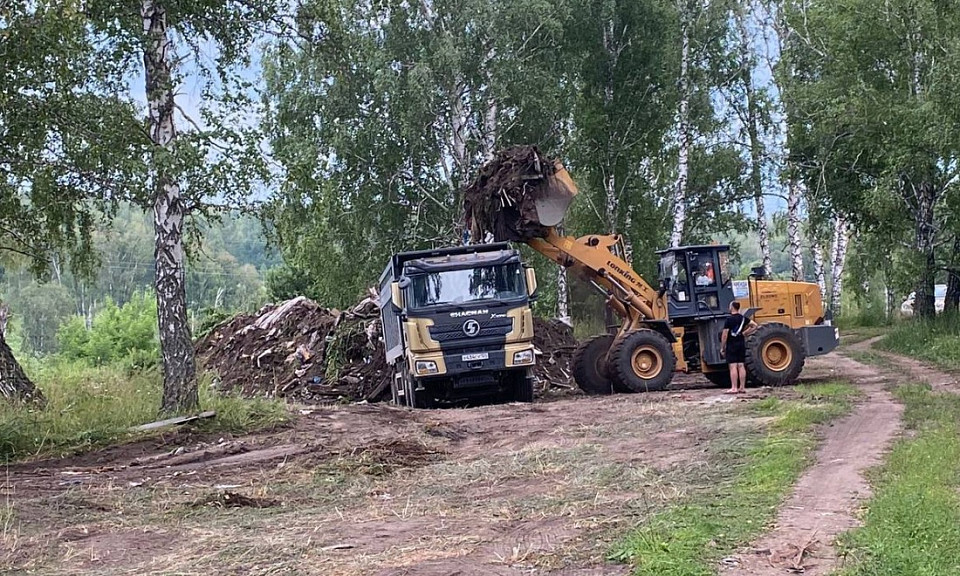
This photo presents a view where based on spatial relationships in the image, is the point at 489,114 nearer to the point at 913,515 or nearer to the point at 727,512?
the point at 727,512

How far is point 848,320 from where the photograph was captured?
4069 centimetres

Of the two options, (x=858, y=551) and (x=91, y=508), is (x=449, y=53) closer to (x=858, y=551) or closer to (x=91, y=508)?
(x=91, y=508)

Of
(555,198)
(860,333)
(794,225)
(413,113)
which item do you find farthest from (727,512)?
(794,225)

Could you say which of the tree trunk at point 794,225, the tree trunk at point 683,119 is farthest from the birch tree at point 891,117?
the tree trunk at point 794,225

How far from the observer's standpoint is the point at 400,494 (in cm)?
945

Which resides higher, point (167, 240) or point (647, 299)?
point (167, 240)

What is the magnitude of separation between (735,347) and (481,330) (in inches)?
179

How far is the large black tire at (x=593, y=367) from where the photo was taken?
2014cm

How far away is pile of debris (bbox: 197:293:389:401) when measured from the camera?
2234cm

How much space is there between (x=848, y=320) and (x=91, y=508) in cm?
3654

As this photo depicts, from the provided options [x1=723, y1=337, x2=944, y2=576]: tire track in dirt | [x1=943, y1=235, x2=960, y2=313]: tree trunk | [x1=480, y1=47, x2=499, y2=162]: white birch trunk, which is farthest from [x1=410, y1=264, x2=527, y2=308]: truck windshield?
[x1=943, y1=235, x2=960, y2=313]: tree trunk

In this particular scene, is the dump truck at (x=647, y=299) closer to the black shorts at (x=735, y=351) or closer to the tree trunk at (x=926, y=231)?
the black shorts at (x=735, y=351)

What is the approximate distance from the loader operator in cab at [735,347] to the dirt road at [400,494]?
3.02 m

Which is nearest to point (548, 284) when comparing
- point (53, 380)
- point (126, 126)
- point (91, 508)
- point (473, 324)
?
point (473, 324)
